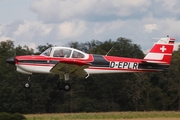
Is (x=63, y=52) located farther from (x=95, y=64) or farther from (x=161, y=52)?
(x=161, y=52)

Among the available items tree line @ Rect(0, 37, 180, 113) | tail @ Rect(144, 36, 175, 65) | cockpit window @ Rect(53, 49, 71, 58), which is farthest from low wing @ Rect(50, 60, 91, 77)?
tree line @ Rect(0, 37, 180, 113)

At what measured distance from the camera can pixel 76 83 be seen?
53188 mm

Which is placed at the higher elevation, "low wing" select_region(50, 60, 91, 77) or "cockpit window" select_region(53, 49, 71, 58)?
"cockpit window" select_region(53, 49, 71, 58)

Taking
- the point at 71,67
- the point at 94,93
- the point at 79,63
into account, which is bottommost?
the point at 94,93

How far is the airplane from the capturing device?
947 inches

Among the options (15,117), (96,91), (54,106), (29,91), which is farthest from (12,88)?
(15,117)

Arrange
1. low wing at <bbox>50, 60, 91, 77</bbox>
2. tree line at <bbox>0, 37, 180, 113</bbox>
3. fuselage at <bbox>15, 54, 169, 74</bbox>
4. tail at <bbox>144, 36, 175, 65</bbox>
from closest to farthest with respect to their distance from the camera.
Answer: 1. low wing at <bbox>50, 60, 91, 77</bbox>
2. fuselage at <bbox>15, 54, 169, 74</bbox>
3. tail at <bbox>144, 36, 175, 65</bbox>
4. tree line at <bbox>0, 37, 180, 113</bbox>

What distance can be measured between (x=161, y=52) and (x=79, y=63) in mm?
5498

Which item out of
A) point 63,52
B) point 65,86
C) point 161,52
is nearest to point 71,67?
point 63,52

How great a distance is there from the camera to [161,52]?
2672 centimetres

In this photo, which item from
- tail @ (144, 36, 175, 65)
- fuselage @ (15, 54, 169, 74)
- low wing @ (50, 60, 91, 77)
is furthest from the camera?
tail @ (144, 36, 175, 65)

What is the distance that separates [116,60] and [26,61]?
4.73 metres

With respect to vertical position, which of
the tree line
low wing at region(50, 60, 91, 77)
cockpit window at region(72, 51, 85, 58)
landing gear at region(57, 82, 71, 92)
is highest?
cockpit window at region(72, 51, 85, 58)

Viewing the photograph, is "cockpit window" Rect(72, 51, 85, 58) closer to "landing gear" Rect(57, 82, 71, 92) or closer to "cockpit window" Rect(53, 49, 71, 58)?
"cockpit window" Rect(53, 49, 71, 58)
